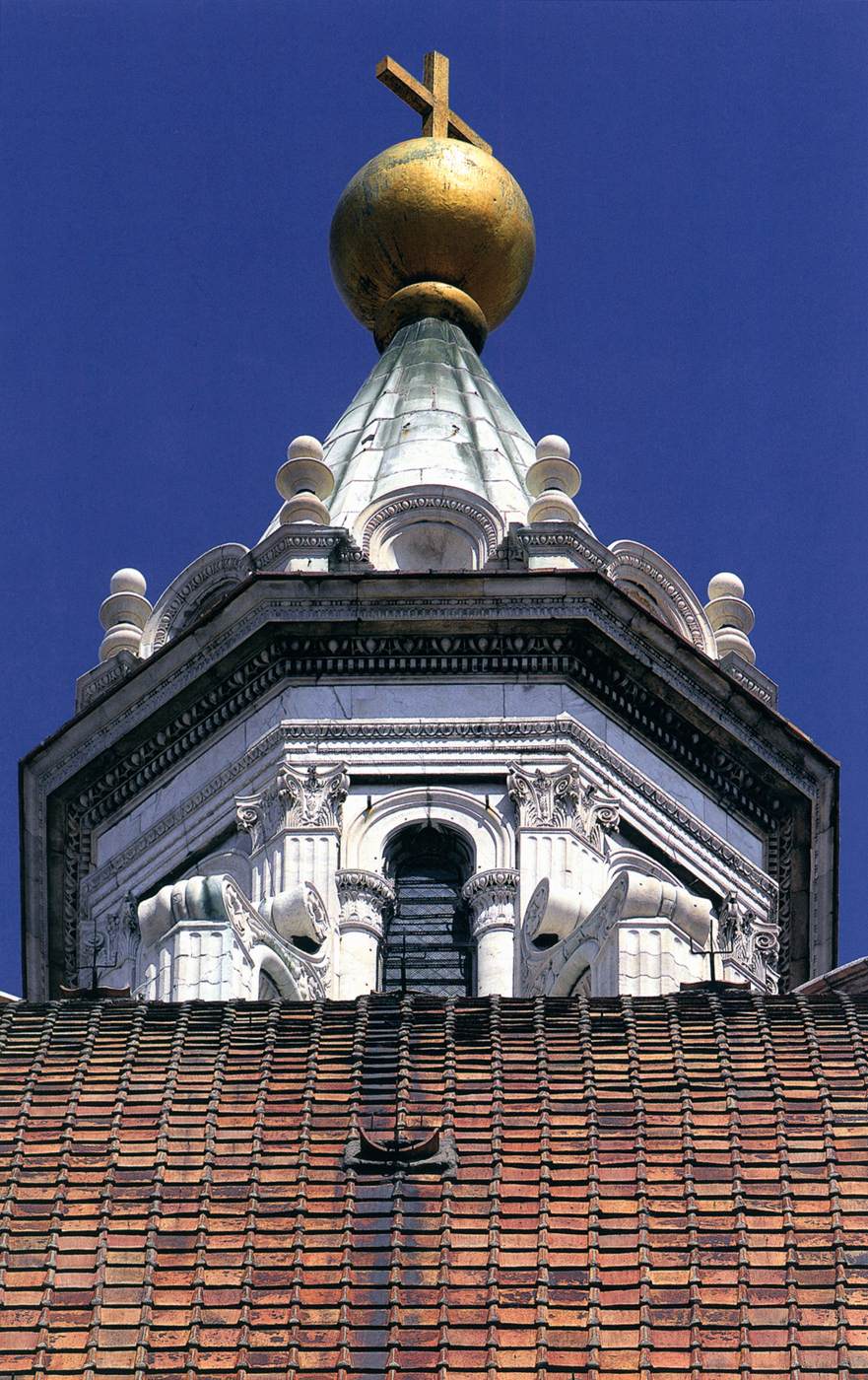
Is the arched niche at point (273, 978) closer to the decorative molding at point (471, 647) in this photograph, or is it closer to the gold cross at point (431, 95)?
the decorative molding at point (471, 647)

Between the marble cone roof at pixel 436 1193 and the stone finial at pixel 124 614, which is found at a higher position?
the stone finial at pixel 124 614

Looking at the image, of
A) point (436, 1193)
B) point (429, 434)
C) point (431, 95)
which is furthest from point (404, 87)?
point (436, 1193)

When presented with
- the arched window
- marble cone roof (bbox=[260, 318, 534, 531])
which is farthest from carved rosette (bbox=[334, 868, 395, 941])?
marble cone roof (bbox=[260, 318, 534, 531])

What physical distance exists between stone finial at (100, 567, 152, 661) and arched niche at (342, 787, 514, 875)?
4.19 meters

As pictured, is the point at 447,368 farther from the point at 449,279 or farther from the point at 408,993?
the point at 408,993

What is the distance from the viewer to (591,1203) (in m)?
26.3

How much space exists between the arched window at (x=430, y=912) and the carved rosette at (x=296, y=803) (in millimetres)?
667

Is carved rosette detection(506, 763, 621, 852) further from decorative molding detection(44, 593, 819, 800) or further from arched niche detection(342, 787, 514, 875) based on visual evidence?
decorative molding detection(44, 593, 819, 800)

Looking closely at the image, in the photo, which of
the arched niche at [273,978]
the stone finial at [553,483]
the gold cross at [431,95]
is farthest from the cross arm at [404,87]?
the arched niche at [273,978]

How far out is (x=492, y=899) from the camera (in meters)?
40.1

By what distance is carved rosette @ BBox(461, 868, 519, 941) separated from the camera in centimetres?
3997

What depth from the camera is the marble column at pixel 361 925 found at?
3916 cm

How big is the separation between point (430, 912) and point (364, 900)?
0.85 meters

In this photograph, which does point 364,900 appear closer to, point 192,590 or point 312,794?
point 312,794
